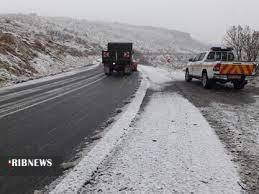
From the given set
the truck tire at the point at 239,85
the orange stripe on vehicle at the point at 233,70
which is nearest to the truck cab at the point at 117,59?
the truck tire at the point at 239,85

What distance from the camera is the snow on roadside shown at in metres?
3.92

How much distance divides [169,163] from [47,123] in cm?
374

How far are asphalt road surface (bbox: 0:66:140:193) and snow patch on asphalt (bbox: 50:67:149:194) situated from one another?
33 cm

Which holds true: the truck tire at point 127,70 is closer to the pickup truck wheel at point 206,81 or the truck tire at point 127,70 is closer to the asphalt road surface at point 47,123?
the pickup truck wheel at point 206,81

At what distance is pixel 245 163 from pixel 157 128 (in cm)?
240

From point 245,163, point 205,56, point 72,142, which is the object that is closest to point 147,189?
point 245,163

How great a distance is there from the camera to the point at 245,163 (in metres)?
4.78

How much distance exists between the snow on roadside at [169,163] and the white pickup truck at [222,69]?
23.7 feet

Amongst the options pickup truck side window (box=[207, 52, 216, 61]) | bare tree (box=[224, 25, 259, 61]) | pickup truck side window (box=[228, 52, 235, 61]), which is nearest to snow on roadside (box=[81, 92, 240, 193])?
pickup truck side window (box=[207, 52, 216, 61])

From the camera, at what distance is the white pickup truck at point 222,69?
540 inches

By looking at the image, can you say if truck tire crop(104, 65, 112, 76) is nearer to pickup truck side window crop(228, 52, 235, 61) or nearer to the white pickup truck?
the white pickup truck

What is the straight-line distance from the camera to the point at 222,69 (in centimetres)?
1370

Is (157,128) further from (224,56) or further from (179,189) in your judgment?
(224,56)

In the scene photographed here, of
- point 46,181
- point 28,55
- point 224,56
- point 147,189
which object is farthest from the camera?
point 28,55
